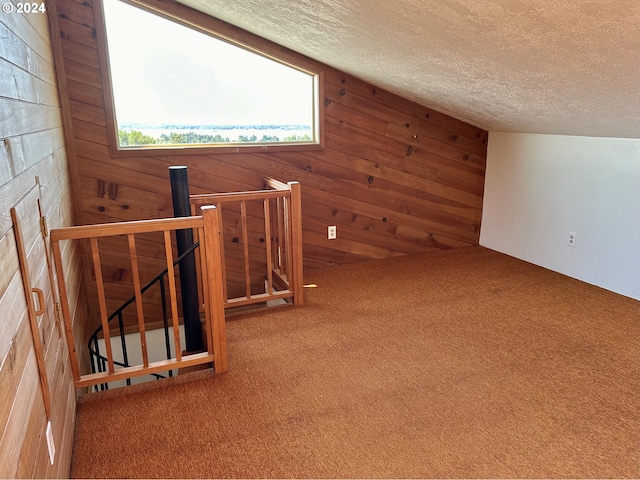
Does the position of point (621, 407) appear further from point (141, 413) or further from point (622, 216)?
point (141, 413)

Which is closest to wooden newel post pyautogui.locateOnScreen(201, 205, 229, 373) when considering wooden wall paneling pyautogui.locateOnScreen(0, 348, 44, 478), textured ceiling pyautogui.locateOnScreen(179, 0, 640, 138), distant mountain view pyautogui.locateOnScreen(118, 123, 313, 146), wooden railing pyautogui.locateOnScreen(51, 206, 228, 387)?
wooden railing pyautogui.locateOnScreen(51, 206, 228, 387)

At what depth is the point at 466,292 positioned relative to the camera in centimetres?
344

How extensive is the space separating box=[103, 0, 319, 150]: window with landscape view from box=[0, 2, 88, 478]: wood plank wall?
67 cm

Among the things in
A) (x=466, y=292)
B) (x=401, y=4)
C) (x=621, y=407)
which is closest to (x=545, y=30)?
(x=401, y=4)

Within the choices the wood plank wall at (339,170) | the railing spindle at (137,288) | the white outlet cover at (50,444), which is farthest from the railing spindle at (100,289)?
the wood plank wall at (339,170)

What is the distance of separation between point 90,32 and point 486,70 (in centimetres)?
267

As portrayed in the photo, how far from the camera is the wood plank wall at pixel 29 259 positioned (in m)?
1.08

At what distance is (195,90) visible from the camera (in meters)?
3.46

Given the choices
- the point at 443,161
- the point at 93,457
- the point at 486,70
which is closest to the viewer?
the point at 93,457

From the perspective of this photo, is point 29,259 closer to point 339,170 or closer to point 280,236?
point 280,236

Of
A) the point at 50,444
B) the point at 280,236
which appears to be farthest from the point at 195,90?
the point at 50,444

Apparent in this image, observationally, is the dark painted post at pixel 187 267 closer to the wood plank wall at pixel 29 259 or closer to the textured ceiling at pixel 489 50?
the wood plank wall at pixel 29 259

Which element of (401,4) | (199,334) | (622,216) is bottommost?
(199,334)

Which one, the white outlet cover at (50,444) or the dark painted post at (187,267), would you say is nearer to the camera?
the white outlet cover at (50,444)
